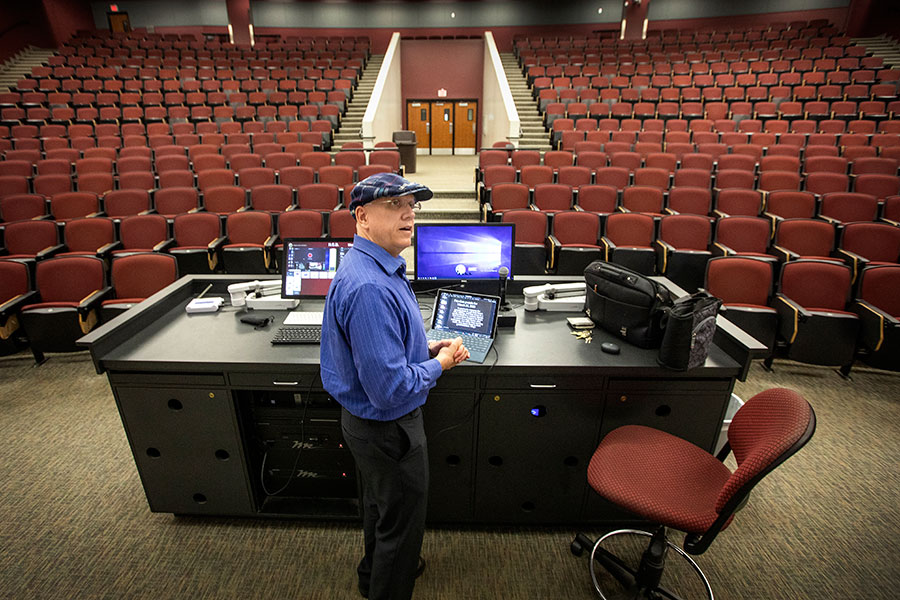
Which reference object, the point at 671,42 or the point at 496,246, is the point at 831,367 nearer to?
the point at 496,246

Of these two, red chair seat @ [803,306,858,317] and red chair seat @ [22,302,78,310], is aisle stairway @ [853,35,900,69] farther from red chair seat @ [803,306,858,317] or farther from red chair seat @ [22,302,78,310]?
A: red chair seat @ [22,302,78,310]

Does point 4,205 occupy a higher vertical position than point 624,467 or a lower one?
higher

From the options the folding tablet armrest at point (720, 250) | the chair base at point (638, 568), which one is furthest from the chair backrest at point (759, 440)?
the folding tablet armrest at point (720, 250)

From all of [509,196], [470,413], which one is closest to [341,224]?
[509,196]

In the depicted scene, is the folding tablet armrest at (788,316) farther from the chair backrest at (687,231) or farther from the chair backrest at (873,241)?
the chair backrest at (873,241)

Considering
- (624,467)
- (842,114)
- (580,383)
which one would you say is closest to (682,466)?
(624,467)

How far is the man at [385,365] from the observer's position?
3.78ft

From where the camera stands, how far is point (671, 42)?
1209cm

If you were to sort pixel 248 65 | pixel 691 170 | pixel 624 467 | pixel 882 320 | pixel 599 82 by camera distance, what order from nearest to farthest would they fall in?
pixel 624 467
pixel 882 320
pixel 691 170
pixel 599 82
pixel 248 65

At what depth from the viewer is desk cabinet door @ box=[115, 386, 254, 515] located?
1.76m

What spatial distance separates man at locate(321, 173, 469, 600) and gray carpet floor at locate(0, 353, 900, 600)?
0.51 meters

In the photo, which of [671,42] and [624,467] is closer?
[624,467]

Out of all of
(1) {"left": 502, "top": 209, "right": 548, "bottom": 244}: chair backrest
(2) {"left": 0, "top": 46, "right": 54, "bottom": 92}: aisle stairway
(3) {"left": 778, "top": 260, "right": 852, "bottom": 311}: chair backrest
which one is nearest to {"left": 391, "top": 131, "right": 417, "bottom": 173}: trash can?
(1) {"left": 502, "top": 209, "right": 548, "bottom": 244}: chair backrest

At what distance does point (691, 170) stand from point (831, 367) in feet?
10.2
